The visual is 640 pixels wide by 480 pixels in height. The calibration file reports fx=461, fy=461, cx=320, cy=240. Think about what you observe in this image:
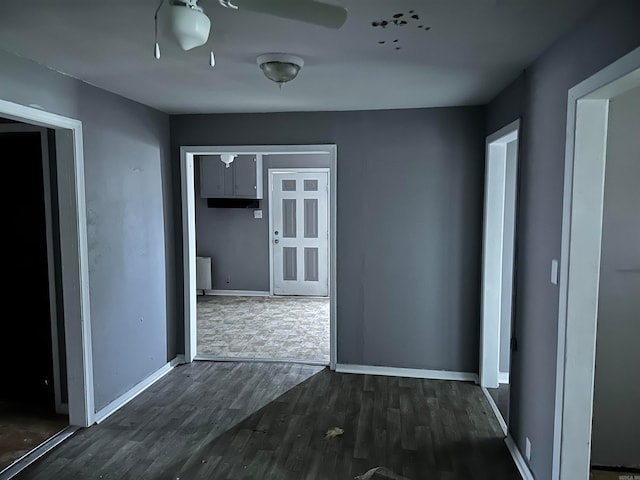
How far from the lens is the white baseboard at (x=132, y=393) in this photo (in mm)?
3254

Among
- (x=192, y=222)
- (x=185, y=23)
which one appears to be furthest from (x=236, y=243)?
(x=185, y=23)

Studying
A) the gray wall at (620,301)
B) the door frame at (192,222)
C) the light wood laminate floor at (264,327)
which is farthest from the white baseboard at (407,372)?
the gray wall at (620,301)

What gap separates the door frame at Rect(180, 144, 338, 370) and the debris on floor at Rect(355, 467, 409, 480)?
155 cm

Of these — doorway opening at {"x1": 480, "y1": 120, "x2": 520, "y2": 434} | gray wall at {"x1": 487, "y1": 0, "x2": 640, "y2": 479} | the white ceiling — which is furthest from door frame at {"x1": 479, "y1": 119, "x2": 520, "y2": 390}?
gray wall at {"x1": 487, "y1": 0, "x2": 640, "y2": 479}

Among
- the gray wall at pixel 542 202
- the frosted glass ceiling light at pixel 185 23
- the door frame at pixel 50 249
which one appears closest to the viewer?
the frosted glass ceiling light at pixel 185 23

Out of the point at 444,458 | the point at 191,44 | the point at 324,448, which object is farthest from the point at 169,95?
the point at 444,458

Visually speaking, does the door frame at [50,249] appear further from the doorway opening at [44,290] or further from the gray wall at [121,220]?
the gray wall at [121,220]

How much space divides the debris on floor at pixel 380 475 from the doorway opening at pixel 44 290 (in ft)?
6.25

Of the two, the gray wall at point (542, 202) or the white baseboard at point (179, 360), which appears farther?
the white baseboard at point (179, 360)

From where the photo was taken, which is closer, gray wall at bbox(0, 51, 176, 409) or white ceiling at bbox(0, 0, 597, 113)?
white ceiling at bbox(0, 0, 597, 113)

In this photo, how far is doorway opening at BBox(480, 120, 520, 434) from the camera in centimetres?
363

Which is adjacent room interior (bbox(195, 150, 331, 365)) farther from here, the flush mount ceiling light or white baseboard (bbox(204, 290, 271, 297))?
the flush mount ceiling light

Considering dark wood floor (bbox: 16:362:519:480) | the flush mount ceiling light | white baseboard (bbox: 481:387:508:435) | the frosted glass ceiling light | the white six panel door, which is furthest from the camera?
the white six panel door

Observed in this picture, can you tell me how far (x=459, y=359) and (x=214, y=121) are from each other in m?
3.01
